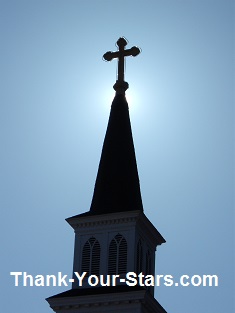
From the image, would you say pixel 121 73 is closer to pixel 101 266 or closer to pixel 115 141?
pixel 115 141

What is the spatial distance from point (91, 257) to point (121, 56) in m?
12.0

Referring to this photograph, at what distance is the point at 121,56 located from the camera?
61.7 m

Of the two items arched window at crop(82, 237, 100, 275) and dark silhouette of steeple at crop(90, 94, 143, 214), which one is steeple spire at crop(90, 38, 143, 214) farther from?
arched window at crop(82, 237, 100, 275)

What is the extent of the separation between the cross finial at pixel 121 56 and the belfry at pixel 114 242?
192 cm

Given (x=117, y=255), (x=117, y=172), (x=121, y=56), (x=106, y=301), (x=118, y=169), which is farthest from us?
(x=121, y=56)

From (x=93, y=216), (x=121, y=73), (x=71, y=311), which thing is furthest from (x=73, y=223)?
(x=121, y=73)

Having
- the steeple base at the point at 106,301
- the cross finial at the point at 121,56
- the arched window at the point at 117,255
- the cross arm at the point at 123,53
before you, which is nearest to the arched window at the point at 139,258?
the arched window at the point at 117,255

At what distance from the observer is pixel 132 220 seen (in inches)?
2149

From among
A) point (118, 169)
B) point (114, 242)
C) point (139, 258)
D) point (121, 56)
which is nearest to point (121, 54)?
point (121, 56)

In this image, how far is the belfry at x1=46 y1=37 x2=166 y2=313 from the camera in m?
52.3

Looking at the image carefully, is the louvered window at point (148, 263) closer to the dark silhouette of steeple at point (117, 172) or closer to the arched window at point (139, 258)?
the arched window at point (139, 258)

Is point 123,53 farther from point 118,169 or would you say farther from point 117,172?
point 117,172

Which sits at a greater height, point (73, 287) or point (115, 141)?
point (115, 141)

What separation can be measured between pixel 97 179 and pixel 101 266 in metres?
5.15
